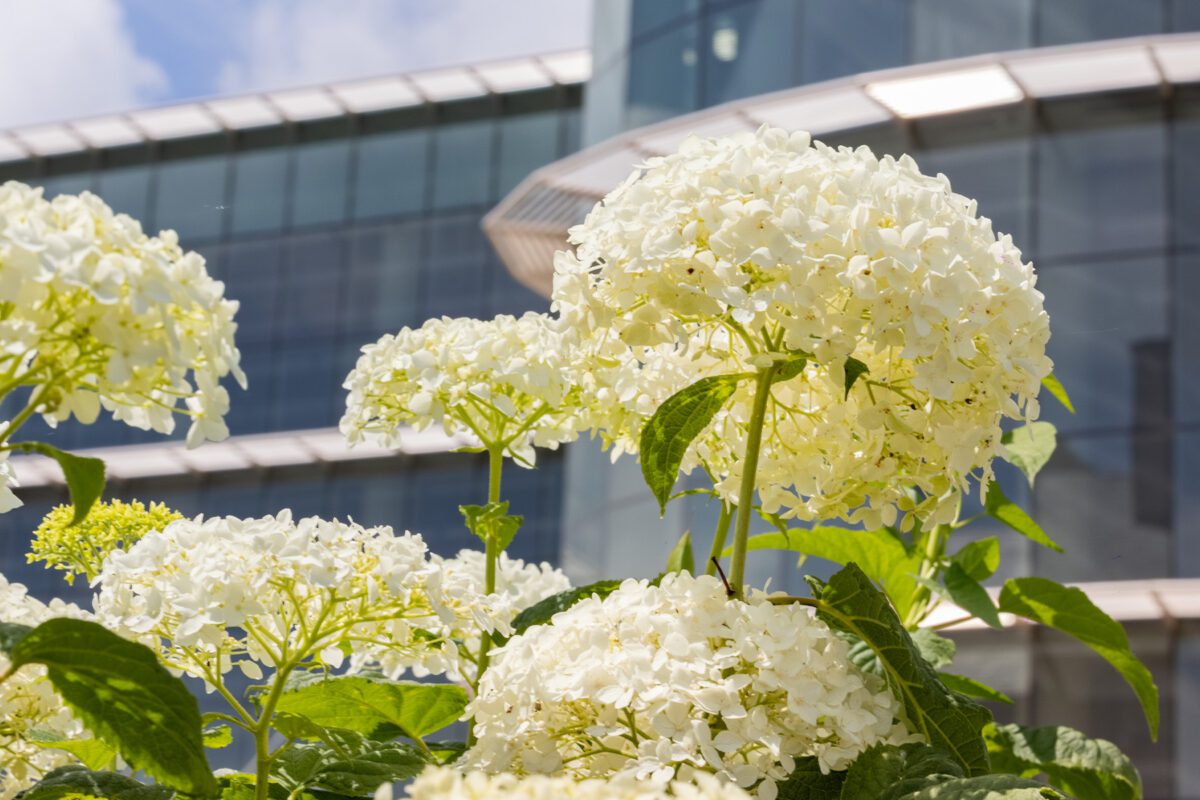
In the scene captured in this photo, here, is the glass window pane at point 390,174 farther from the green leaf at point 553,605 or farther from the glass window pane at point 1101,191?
the green leaf at point 553,605

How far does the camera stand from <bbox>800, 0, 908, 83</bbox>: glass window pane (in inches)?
507

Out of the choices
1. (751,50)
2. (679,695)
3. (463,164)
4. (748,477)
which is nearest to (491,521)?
(748,477)

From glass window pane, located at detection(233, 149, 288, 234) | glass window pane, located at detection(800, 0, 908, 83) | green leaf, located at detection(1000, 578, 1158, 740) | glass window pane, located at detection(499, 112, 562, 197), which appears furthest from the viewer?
glass window pane, located at detection(233, 149, 288, 234)

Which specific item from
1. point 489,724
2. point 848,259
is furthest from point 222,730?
point 848,259

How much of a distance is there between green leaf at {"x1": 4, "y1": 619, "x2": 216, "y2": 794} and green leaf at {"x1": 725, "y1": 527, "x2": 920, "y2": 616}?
112 cm

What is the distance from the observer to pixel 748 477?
147cm

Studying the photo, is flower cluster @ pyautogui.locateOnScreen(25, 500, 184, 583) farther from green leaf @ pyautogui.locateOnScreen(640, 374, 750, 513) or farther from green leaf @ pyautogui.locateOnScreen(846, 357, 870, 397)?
green leaf @ pyautogui.locateOnScreen(846, 357, 870, 397)

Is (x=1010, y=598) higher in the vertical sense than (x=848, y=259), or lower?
lower

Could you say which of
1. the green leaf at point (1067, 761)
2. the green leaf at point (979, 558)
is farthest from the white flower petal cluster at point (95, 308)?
the green leaf at point (979, 558)

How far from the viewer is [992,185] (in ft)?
42.8

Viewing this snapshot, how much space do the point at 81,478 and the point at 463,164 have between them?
66.5 feet

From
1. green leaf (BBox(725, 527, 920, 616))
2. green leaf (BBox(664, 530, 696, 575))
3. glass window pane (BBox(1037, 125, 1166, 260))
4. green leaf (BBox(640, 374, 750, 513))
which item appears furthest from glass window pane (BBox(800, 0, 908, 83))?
green leaf (BBox(640, 374, 750, 513))

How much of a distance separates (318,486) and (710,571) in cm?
1985

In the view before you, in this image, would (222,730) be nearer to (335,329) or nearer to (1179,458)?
(1179,458)
